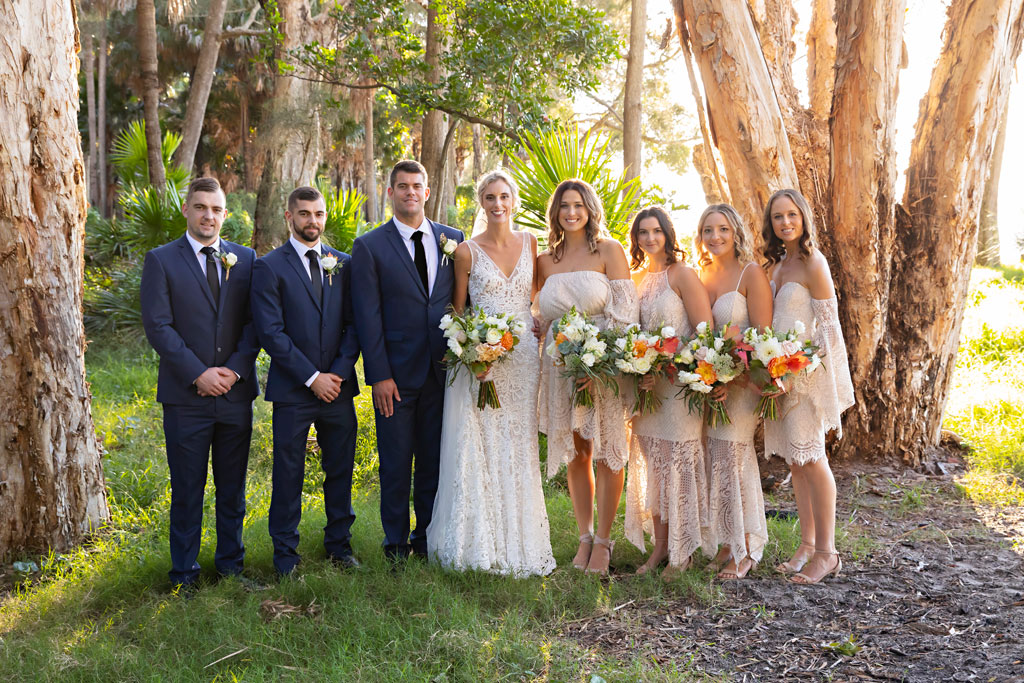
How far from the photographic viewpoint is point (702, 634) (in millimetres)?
3861

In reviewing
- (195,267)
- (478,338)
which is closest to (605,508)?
(478,338)

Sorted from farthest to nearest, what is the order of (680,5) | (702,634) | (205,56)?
(205,56), (680,5), (702,634)

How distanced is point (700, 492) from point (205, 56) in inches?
579

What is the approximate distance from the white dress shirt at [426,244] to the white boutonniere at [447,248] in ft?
0.17

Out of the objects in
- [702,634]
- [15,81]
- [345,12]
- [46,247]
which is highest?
[345,12]

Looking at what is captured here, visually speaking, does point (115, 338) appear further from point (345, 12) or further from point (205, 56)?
point (205, 56)

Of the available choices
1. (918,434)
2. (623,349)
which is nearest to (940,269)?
(918,434)

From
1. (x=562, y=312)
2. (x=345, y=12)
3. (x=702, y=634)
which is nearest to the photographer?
(x=702, y=634)

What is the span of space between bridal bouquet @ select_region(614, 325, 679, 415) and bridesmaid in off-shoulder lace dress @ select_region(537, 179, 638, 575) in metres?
0.24

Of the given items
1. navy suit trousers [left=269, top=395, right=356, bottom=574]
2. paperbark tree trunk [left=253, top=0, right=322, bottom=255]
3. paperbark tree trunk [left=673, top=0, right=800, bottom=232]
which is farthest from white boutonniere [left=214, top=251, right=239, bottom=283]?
paperbark tree trunk [left=253, top=0, right=322, bottom=255]

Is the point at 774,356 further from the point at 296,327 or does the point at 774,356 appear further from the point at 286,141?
the point at 286,141
